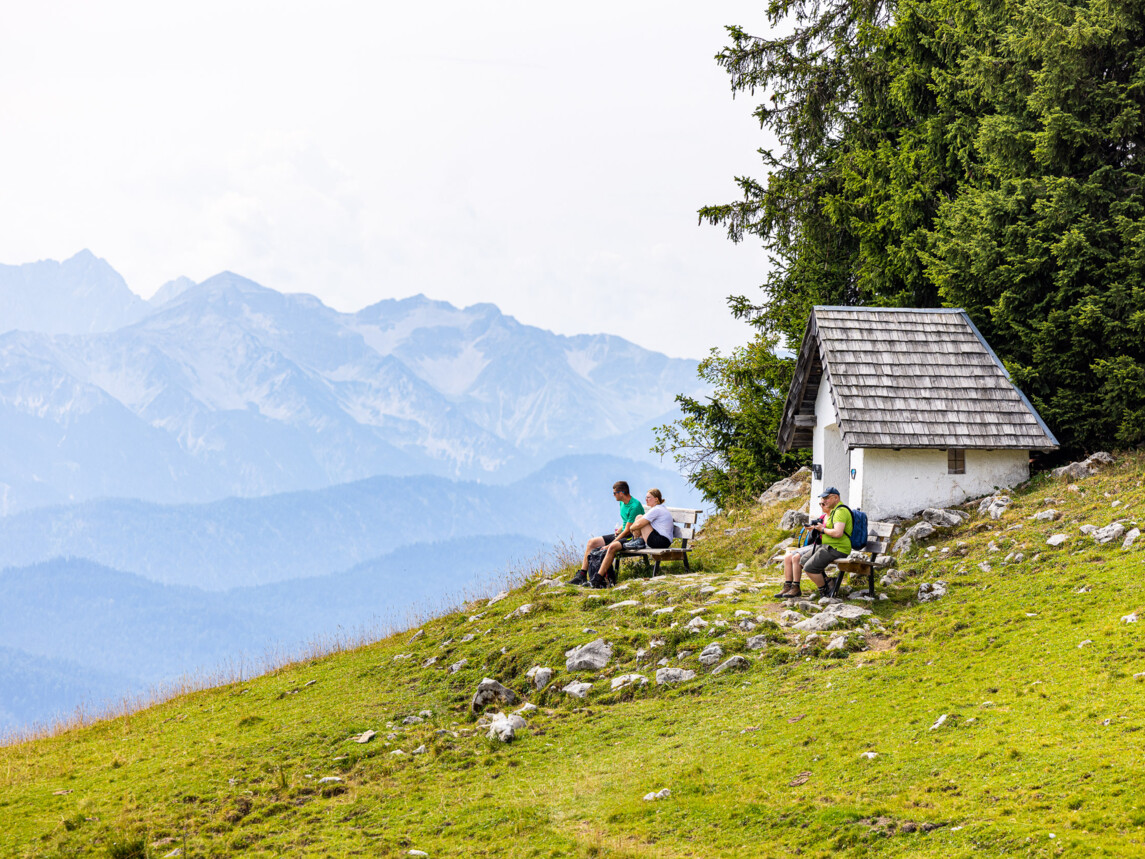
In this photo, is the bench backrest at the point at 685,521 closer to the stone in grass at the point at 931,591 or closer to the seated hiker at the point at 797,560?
the seated hiker at the point at 797,560

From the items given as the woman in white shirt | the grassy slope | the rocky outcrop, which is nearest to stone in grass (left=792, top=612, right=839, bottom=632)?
the grassy slope

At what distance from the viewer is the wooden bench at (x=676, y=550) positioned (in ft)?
57.7

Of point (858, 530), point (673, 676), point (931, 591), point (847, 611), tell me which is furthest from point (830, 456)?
point (673, 676)

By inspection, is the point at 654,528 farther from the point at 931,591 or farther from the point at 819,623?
the point at 931,591

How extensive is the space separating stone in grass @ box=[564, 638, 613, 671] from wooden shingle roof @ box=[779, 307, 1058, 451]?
6709 millimetres

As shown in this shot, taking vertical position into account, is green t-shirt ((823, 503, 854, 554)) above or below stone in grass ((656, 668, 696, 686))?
above

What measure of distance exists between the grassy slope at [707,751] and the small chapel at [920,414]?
238 cm

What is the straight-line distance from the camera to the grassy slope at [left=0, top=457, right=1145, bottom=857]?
25.4 feet

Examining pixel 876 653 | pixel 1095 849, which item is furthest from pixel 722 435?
pixel 1095 849

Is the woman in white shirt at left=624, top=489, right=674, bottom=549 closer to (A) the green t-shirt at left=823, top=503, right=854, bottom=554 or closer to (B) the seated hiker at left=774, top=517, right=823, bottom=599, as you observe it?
(B) the seated hiker at left=774, top=517, right=823, bottom=599

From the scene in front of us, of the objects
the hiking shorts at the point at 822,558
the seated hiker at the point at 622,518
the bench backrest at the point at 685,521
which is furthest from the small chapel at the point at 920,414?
the seated hiker at the point at 622,518

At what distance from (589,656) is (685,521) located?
243 inches

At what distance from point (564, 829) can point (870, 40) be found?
25.3m

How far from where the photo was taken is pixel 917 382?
Answer: 18.8 meters
